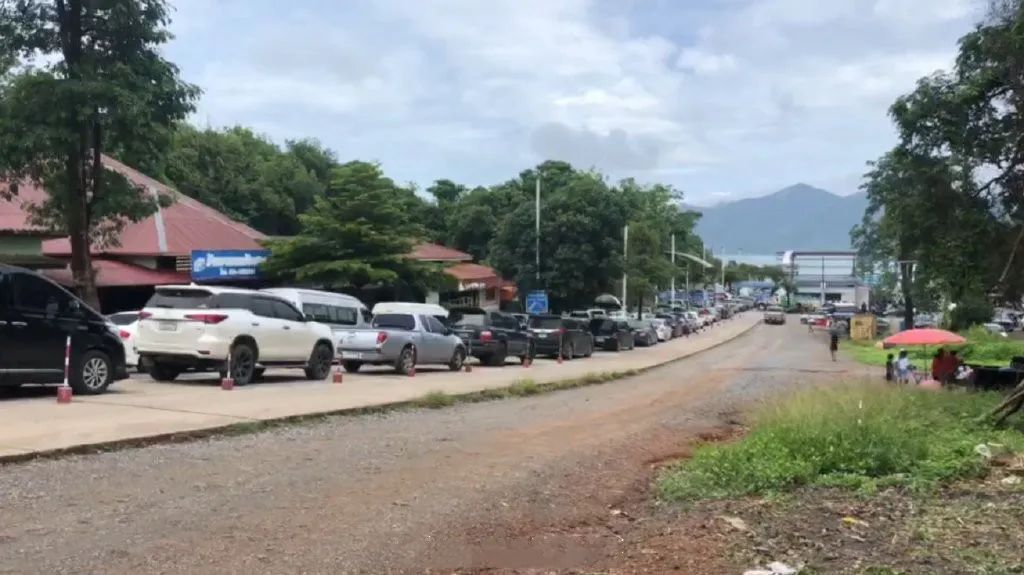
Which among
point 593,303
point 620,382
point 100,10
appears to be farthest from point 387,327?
point 593,303

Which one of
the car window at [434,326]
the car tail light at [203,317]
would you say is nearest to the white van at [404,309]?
the car window at [434,326]

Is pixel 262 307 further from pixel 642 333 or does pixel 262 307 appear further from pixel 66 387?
pixel 642 333

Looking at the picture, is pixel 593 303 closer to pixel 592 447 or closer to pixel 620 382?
pixel 620 382

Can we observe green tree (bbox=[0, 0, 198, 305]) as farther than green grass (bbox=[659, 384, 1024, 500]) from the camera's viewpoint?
Yes

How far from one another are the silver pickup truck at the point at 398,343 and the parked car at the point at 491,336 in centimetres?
379

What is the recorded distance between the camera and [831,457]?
390 inches

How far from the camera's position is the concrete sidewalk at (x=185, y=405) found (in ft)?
36.7

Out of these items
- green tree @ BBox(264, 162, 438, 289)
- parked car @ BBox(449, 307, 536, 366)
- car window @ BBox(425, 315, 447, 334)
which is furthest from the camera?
green tree @ BBox(264, 162, 438, 289)

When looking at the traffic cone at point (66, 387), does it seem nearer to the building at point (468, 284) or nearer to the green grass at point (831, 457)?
the green grass at point (831, 457)

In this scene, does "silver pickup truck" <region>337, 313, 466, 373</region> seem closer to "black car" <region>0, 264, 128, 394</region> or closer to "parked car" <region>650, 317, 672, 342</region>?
"black car" <region>0, 264, 128, 394</region>

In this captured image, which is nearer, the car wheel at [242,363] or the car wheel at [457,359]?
the car wheel at [242,363]

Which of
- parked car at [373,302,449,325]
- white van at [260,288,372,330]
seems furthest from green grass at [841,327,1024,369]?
white van at [260,288,372,330]

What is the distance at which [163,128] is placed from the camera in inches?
848

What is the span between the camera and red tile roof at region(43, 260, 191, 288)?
90.7 feet
